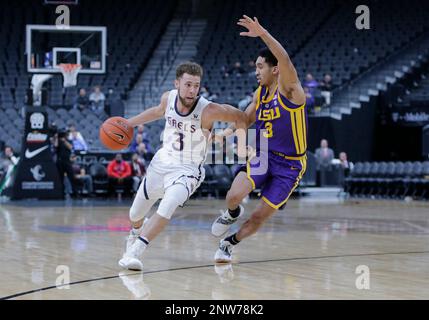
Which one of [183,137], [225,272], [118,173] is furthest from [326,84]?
[225,272]

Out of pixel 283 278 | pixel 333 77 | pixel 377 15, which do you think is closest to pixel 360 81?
pixel 333 77

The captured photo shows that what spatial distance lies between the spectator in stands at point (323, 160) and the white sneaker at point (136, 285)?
15.5 metres

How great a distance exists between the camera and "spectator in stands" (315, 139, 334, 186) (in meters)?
21.2

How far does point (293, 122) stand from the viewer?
6.64 m

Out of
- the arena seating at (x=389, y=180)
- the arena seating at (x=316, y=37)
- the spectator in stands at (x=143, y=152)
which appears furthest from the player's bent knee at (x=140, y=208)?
the arena seating at (x=316, y=37)

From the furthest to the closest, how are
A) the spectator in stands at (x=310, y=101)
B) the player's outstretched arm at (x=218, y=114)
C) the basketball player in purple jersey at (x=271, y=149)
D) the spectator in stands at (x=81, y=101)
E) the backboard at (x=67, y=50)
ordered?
the spectator in stands at (x=81, y=101) < the spectator in stands at (x=310, y=101) < the backboard at (x=67, y=50) < the basketball player in purple jersey at (x=271, y=149) < the player's outstretched arm at (x=218, y=114)

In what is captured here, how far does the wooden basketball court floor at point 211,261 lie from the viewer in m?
5.11

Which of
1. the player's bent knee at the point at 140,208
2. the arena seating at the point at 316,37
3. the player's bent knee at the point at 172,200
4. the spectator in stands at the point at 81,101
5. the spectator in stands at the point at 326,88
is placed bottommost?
the player's bent knee at the point at 140,208

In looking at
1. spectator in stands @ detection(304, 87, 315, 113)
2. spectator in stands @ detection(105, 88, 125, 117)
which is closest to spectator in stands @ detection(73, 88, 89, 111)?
spectator in stands @ detection(105, 88, 125, 117)

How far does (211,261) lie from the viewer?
682 cm

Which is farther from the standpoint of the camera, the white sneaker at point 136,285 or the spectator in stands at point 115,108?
the spectator in stands at point 115,108

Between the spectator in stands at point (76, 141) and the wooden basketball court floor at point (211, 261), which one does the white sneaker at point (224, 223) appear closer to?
the wooden basketball court floor at point (211, 261)

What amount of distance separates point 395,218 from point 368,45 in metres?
14.3

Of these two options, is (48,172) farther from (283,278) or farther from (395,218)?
(283,278)
